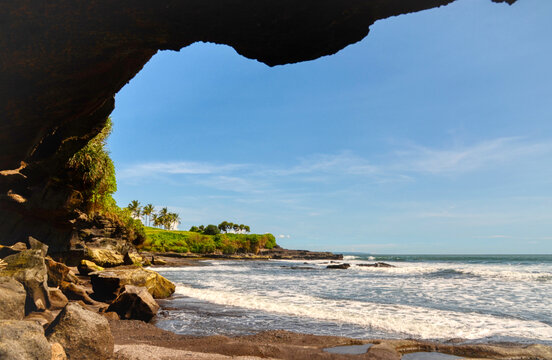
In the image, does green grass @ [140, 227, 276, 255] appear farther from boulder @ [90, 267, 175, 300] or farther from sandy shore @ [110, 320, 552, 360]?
sandy shore @ [110, 320, 552, 360]

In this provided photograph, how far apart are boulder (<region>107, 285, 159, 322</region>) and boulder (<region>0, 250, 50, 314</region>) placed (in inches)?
70.6

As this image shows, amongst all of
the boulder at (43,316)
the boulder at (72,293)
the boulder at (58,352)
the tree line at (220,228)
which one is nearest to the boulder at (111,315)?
the boulder at (43,316)

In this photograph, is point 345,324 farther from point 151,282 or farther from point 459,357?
point 151,282

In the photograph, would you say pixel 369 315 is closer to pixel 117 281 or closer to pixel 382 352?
pixel 382 352

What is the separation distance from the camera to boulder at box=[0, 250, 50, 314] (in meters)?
7.50

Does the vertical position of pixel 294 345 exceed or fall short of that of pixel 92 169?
it falls short

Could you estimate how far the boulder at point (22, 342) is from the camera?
3698 millimetres

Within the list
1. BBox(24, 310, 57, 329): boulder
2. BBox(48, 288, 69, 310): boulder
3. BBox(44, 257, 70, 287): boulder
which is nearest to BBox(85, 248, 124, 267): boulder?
BBox(44, 257, 70, 287): boulder

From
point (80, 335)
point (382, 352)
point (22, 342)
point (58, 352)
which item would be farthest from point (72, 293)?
point (382, 352)

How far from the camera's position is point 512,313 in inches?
460

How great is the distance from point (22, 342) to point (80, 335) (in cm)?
130

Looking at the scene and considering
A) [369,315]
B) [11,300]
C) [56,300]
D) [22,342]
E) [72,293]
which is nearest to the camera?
[22,342]

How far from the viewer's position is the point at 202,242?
85.1 meters

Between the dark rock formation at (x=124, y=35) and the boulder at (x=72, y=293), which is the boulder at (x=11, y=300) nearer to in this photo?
the dark rock formation at (x=124, y=35)
